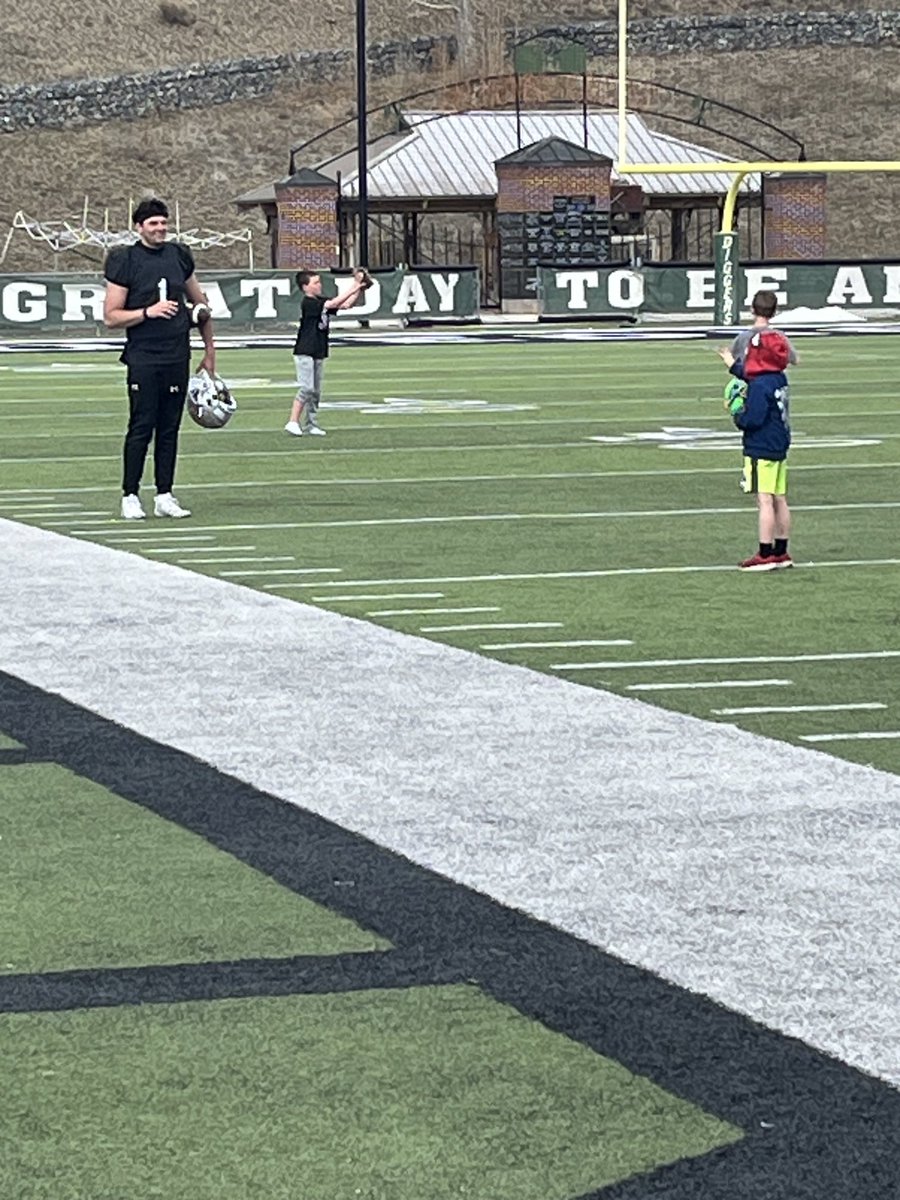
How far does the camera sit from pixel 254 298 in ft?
154

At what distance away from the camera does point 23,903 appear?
6570mm

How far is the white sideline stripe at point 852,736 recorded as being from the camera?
28.5ft

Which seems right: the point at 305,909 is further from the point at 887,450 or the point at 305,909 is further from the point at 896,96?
the point at 896,96

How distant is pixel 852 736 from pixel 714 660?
1.73 meters

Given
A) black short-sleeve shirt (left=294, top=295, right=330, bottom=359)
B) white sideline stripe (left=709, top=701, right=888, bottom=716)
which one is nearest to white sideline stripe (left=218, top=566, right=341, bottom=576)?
white sideline stripe (left=709, top=701, right=888, bottom=716)

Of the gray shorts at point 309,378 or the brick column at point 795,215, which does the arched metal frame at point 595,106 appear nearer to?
the brick column at point 795,215

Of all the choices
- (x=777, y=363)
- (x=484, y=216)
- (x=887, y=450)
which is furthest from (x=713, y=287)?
(x=777, y=363)

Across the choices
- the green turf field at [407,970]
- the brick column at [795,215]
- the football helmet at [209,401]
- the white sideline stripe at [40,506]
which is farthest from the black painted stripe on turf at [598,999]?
the brick column at [795,215]

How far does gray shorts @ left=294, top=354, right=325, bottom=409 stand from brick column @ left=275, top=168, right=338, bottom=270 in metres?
38.4

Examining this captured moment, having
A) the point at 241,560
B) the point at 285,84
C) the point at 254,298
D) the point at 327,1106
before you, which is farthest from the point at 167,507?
the point at 285,84

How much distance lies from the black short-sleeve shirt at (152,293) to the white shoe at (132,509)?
2.81ft

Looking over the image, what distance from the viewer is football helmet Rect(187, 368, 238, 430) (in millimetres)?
17641

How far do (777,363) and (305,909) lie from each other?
24.0 feet

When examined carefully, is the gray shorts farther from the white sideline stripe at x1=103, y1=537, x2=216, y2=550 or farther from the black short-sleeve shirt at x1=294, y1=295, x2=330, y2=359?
the white sideline stripe at x1=103, y1=537, x2=216, y2=550
